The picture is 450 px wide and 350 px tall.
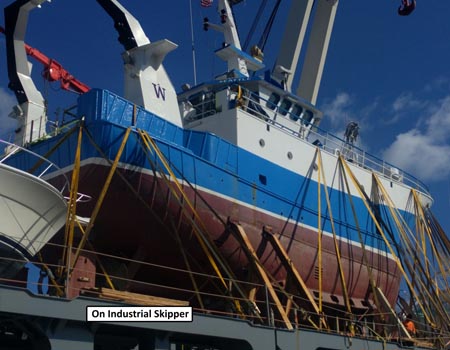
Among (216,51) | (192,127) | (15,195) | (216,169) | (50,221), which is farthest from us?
(216,51)

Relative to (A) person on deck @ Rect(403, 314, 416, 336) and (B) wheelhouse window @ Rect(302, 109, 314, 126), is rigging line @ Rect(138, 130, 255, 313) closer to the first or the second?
(A) person on deck @ Rect(403, 314, 416, 336)

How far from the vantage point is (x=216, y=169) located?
54.7 ft

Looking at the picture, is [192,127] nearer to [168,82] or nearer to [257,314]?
[168,82]

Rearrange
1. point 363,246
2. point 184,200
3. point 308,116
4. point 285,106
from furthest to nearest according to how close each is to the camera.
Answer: point 308,116 < point 285,106 < point 363,246 < point 184,200

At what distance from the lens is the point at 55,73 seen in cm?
2745

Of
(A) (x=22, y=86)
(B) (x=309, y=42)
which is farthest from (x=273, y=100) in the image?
(A) (x=22, y=86)

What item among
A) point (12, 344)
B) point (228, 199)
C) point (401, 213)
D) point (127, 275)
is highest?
point (401, 213)

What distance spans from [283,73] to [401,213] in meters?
7.57

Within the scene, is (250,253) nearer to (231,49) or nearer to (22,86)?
(22,86)

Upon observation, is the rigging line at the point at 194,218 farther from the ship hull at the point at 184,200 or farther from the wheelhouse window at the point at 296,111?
the wheelhouse window at the point at 296,111

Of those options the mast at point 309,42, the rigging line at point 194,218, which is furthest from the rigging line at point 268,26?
the rigging line at point 194,218

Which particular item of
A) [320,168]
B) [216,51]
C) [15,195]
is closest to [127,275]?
[15,195]

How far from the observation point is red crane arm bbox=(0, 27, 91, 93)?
2565 centimetres

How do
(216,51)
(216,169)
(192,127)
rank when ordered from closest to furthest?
(216,169) → (192,127) → (216,51)
